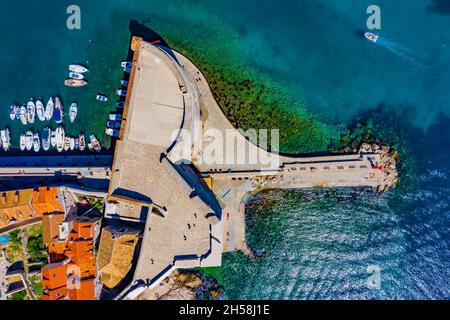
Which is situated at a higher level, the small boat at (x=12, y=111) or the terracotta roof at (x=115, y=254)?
the small boat at (x=12, y=111)

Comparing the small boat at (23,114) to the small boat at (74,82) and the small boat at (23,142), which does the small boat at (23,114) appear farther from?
the small boat at (74,82)

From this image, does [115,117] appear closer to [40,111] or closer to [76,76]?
[76,76]

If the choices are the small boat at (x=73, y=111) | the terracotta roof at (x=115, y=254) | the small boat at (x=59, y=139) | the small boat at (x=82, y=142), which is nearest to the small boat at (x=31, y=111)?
the small boat at (x=59, y=139)

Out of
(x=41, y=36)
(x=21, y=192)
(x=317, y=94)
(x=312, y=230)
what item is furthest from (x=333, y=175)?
(x=41, y=36)

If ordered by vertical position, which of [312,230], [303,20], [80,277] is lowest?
[80,277]

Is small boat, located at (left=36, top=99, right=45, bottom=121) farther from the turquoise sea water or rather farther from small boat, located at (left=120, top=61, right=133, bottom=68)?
small boat, located at (left=120, top=61, right=133, bottom=68)

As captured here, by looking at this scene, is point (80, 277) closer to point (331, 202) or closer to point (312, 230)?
point (312, 230)

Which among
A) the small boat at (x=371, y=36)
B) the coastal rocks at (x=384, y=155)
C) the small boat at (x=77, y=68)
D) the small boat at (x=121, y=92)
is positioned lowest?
the coastal rocks at (x=384, y=155)
